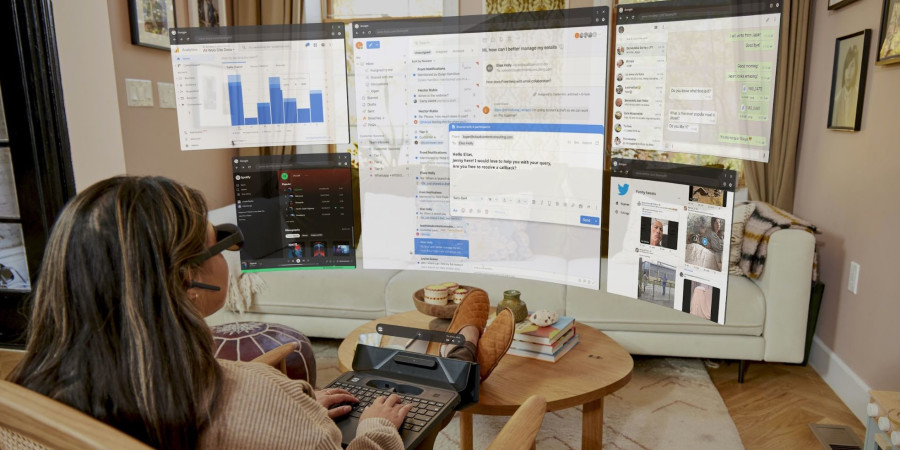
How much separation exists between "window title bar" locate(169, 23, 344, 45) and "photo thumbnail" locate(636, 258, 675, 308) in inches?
38.5

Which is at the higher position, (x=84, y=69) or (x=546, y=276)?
(x=84, y=69)

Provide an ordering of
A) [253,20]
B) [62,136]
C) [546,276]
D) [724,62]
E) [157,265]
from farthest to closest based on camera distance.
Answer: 1. [62,136]
2. [253,20]
3. [546,276]
4. [724,62]
5. [157,265]

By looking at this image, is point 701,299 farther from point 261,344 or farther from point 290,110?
point 261,344

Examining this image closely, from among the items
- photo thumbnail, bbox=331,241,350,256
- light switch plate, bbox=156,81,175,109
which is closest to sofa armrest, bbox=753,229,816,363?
photo thumbnail, bbox=331,241,350,256

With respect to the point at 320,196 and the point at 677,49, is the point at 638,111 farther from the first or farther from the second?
the point at 320,196

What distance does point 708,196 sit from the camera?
1.28 meters

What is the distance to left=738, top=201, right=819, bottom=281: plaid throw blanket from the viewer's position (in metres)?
2.34

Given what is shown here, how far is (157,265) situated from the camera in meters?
0.73

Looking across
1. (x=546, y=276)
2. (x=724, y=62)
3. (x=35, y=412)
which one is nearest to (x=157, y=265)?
(x=35, y=412)

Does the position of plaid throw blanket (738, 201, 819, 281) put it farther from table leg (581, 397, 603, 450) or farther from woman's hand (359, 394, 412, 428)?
woman's hand (359, 394, 412, 428)

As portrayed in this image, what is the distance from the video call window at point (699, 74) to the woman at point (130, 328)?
1.05 metres

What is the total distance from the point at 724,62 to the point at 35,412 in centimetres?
136

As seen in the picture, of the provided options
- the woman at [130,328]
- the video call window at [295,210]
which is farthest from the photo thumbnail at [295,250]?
the woman at [130,328]

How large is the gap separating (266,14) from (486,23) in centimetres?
98
